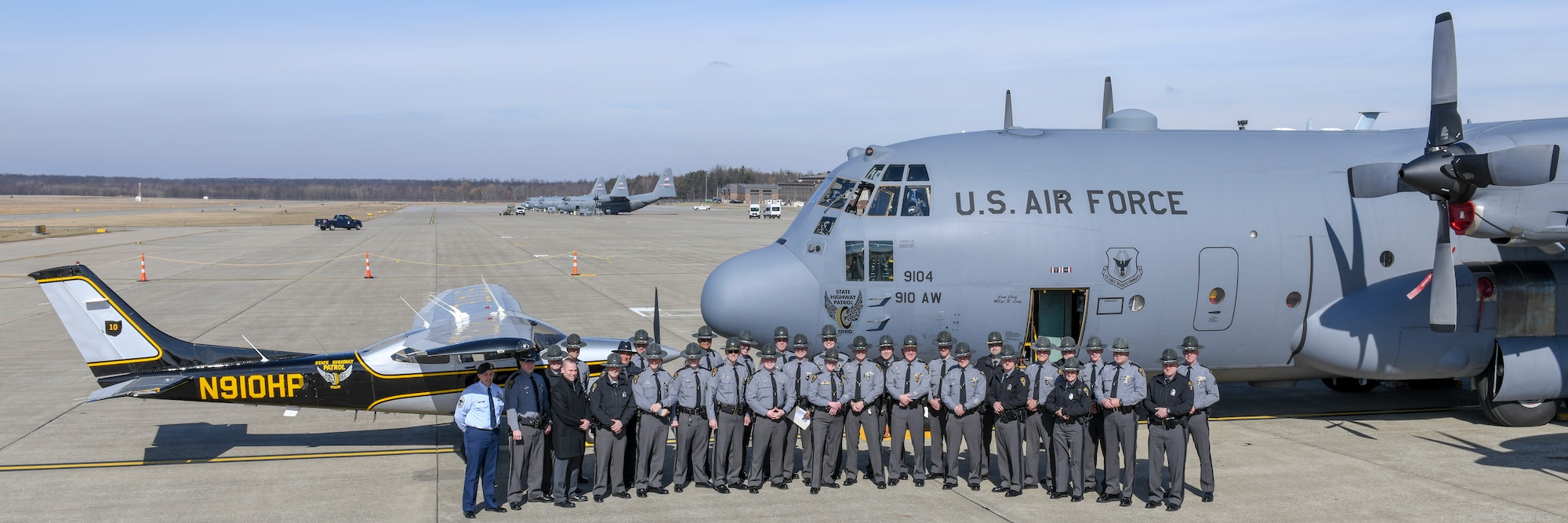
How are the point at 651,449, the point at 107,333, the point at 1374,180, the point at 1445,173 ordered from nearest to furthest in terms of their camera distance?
the point at 651,449, the point at 1445,173, the point at 107,333, the point at 1374,180

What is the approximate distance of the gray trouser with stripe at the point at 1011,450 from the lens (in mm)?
10672

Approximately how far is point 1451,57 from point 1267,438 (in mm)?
5119

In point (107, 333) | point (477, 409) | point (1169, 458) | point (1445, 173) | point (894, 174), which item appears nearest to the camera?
point (477, 409)

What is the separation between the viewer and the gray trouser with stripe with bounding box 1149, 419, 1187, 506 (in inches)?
397

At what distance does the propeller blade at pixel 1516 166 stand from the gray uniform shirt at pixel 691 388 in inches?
344

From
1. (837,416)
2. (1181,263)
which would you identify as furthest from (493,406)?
(1181,263)

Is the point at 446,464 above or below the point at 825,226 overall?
below

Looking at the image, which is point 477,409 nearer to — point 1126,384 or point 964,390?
point 964,390

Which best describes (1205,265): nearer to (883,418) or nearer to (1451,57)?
(1451,57)

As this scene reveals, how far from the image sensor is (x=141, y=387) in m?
11.1

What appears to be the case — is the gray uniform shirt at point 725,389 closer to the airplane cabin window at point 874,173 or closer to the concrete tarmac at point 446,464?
the concrete tarmac at point 446,464

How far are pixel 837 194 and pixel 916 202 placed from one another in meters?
1.12

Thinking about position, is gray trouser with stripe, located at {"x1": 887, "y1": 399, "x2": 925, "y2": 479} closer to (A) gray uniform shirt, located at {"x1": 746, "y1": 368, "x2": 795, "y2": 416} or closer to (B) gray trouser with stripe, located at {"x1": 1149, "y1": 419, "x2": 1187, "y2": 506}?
(A) gray uniform shirt, located at {"x1": 746, "y1": 368, "x2": 795, "y2": 416}

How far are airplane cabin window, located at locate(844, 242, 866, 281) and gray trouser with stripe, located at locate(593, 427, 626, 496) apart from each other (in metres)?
3.74
